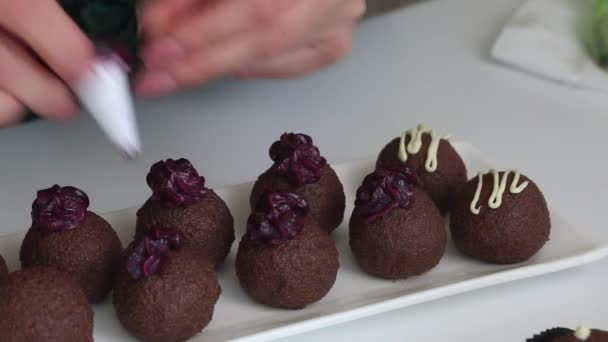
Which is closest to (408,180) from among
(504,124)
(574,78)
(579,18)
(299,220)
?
(299,220)

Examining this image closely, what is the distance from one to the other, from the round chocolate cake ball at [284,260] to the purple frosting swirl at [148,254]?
117 mm

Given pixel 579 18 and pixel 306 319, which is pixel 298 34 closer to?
pixel 306 319

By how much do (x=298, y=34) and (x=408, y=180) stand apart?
10.2 inches

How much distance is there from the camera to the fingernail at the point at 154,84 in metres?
0.99

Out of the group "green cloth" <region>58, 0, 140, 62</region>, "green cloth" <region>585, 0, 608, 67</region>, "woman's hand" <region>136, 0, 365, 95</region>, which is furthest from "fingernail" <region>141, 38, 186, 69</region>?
"green cloth" <region>585, 0, 608, 67</region>

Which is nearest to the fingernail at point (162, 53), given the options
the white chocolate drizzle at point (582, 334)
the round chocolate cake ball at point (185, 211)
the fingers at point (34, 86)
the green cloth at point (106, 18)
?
the fingers at point (34, 86)

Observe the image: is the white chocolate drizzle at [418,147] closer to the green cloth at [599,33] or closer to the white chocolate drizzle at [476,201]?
the white chocolate drizzle at [476,201]

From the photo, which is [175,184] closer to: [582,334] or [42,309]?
[42,309]

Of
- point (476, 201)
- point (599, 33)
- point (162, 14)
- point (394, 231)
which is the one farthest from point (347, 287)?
point (599, 33)

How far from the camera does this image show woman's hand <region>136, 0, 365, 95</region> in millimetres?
993

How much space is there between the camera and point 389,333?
110cm

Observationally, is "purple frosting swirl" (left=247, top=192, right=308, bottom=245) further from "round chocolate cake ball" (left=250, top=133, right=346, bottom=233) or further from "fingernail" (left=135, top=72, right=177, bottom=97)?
"fingernail" (left=135, top=72, right=177, bottom=97)

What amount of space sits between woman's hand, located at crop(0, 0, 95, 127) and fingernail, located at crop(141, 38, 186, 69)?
8cm

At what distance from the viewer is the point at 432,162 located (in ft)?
4.30
